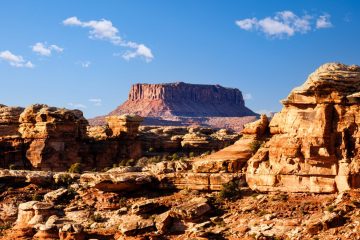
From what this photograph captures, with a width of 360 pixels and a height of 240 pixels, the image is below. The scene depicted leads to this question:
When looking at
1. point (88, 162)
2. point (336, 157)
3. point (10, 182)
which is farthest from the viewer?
point (88, 162)

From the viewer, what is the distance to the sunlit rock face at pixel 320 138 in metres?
25.6

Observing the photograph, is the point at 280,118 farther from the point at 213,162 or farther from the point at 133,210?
the point at 133,210

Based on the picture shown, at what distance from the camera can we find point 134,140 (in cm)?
6297

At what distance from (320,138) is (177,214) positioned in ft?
23.2

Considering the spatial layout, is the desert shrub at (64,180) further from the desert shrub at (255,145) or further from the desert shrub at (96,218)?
the desert shrub at (255,145)

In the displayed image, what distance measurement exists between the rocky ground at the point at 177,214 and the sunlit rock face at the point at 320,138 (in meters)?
0.63

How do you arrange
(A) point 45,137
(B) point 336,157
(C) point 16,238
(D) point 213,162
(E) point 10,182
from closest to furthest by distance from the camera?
(B) point 336,157
(C) point 16,238
(D) point 213,162
(E) point 10,182
(A) point 45,137

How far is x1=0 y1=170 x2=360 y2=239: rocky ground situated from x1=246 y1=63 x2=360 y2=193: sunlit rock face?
63cm

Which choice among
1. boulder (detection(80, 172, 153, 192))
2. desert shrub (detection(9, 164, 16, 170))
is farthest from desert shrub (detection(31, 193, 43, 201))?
desert shrub (detection(9, 164, 16, 170))

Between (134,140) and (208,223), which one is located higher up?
(134,140)

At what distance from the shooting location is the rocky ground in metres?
23.6

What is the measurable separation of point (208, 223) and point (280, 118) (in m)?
6.59

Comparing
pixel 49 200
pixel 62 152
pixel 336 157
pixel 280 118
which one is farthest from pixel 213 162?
pixel 62 152

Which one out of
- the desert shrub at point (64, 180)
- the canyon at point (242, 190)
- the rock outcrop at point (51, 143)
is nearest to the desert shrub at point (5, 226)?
the canyon at point (242, 190)
